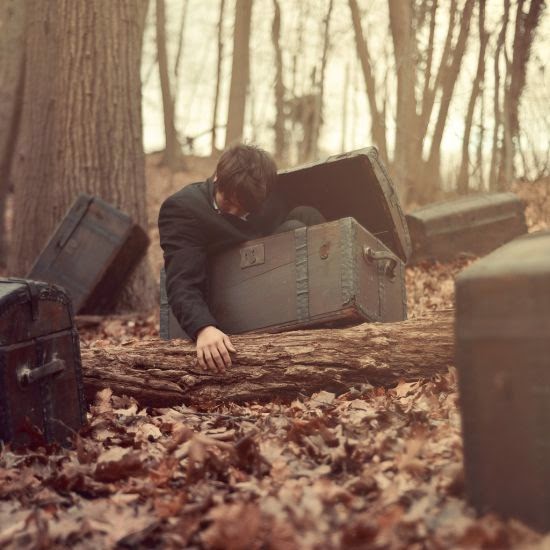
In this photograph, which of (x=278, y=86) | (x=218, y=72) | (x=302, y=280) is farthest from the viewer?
(x=218, y=72)

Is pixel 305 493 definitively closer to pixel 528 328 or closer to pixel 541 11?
pixel 528 328

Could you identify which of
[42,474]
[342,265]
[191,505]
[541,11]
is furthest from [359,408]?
[541,11]

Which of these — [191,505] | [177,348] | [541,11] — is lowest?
[191,505]

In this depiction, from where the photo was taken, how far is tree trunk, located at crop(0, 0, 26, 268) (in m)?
10.5

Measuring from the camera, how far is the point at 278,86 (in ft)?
69.4

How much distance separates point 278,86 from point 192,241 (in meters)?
18.0

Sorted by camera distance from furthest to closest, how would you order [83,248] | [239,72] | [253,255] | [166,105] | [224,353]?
1. [166,105]
2. [239,72]
3. [83,248]
4. [253,255]
5. [224,353]

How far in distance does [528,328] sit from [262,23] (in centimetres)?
2309

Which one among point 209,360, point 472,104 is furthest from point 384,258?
point 472,104

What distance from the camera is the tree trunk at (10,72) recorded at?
34.4 feet

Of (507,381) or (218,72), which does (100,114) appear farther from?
(218,72)

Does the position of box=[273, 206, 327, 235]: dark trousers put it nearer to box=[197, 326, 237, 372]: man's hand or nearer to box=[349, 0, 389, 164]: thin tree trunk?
box=[197, 326, 237, 372]: man's hand

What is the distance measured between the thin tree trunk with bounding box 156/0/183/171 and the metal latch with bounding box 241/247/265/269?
1520 centimetres

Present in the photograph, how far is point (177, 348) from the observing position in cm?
378
